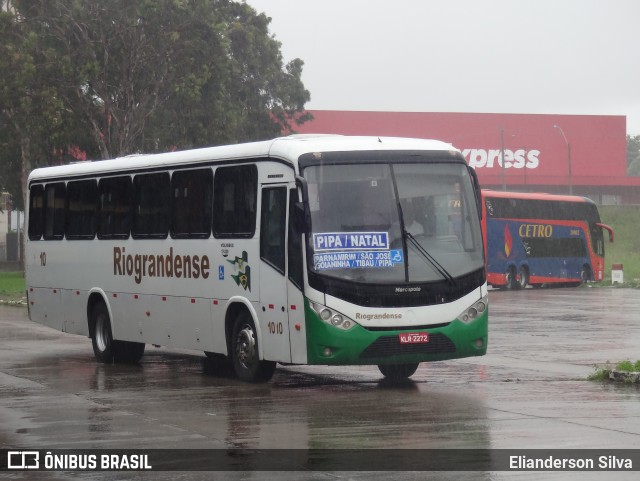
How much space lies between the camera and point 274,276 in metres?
17.0

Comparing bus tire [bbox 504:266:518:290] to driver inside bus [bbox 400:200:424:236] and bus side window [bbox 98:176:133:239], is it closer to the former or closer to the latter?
bus side window [bbox 98:176:133:239]

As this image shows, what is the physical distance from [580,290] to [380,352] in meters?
37.5

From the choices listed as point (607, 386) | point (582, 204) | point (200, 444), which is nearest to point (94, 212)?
point (607, 386)

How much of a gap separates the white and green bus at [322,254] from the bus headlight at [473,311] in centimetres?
2

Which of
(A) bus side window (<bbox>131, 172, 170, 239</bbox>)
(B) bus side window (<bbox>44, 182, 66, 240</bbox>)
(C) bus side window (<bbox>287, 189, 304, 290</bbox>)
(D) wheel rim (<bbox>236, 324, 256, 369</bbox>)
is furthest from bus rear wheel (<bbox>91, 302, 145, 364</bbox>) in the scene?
(C) bus side window (<bbox>287, 189, 304, 290</bbox>)

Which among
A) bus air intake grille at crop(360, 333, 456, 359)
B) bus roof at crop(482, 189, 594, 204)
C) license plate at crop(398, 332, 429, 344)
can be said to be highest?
bus roof at crop(482, 189, 594, 204)

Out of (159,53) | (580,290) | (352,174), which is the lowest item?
(580,290)

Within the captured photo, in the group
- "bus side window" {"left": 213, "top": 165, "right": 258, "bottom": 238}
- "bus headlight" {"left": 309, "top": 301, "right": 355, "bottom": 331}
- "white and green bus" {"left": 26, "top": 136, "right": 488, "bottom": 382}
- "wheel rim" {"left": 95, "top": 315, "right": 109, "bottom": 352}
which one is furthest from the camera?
"wheel rim" {"left": 95, "top": 315, "right": 109, "bottom": 352}

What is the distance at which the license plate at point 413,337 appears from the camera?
16344mm

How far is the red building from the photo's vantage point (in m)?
97.1

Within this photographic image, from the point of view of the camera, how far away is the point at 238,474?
10320 mm

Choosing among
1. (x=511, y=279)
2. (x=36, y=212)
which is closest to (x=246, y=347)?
(x=36, y=212)

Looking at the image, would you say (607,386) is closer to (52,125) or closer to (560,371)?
(560,371)

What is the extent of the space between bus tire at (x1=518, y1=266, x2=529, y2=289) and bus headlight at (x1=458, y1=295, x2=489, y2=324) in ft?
123
